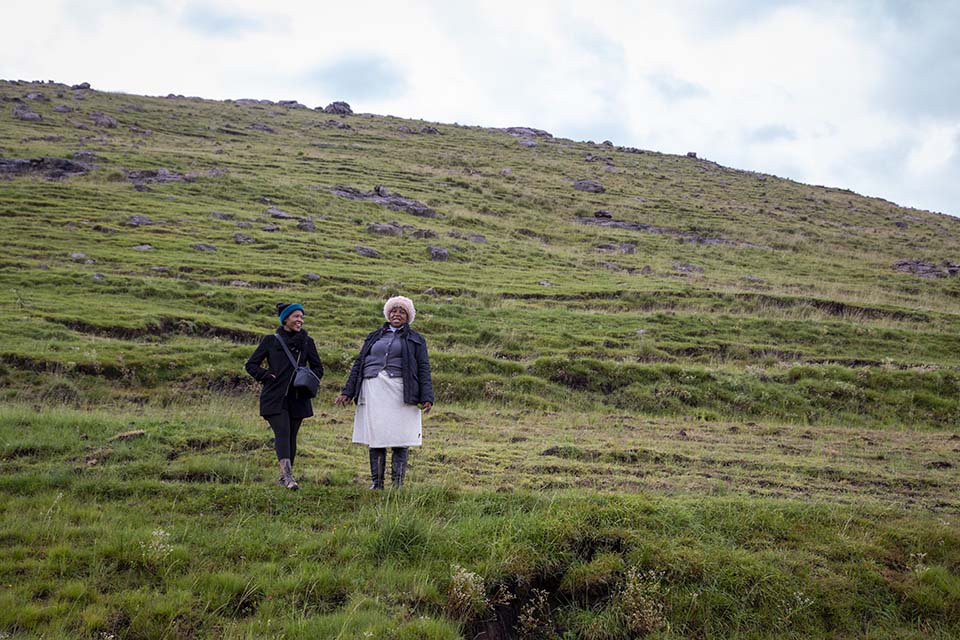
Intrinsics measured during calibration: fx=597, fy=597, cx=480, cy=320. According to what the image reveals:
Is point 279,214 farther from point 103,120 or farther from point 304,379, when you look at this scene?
point 103,120

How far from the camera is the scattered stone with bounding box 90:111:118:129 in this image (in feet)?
229

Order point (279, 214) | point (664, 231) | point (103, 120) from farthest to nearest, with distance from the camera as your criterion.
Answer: point (103, 120) → point (664, 231) → point (279, 214)

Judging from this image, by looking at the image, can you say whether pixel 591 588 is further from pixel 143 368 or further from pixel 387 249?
pixel 387 249

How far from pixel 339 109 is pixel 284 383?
118m

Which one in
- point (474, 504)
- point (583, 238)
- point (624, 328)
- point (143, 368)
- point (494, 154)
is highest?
point (494, 154)

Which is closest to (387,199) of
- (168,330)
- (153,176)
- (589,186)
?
(153,176)

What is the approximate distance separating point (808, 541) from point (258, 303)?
71.6 ft

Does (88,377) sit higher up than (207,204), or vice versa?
(207,204)

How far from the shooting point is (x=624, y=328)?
1001 inches

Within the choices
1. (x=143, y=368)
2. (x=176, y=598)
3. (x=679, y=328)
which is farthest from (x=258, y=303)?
(x=176, y=598)

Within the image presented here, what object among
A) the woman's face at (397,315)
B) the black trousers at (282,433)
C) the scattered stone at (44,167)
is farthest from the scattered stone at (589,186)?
the black trousers at (282,433)

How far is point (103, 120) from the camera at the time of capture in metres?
70.7

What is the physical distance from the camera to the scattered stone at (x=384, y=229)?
141 feet

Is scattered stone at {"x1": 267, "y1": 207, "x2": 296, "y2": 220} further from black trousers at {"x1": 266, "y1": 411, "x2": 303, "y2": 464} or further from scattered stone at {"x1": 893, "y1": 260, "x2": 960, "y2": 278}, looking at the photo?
scattered stone at {"x1": 893, "y1": 260, "x2": 960, "y2": 278}
